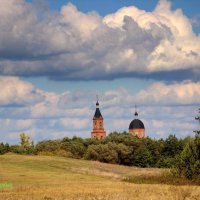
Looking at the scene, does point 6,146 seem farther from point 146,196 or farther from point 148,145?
point 146,196

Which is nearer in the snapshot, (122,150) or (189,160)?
(189,160)

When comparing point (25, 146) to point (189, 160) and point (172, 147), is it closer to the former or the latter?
point (172, 147)

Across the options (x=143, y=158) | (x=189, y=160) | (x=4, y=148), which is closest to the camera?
(x=189, y=160)

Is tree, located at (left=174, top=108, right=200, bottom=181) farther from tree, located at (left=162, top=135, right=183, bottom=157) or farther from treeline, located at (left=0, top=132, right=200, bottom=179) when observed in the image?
tree, located at (left=162, top=135, right=183, bottom=157)

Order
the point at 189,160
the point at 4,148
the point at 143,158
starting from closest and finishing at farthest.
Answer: the point at 189,160, the point at 143,158, the point at 4,148

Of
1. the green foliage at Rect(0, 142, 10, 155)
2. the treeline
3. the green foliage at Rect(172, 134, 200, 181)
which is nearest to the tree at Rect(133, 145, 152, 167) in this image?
the treeline

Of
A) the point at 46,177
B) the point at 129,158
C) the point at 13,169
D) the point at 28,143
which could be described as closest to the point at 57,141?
the point at 28,143

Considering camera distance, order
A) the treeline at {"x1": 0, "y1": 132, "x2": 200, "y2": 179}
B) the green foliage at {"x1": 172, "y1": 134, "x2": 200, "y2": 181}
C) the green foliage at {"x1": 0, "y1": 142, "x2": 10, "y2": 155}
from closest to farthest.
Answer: the green foliage at {"x1": 172, "y1": 134, "x2": 200, "y2": 181} → the treeline at {"x1": 0, "y1": 132, "x2": 200, "y2": 179} → the green foliage at {"x1": 0, "y1": 142, "x2": 10, "y2": 155}

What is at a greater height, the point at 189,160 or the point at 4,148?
the point at 4,148

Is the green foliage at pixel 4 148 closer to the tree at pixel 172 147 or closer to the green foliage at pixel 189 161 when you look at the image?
the tree at pixel 172 147

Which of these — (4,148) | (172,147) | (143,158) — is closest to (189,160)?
(143,158)

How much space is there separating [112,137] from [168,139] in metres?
18.7

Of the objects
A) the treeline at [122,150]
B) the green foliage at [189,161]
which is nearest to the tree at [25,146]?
the treeline at [122,150]

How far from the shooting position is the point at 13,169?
84250 mm
